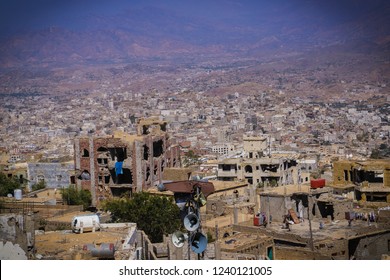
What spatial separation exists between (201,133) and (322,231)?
1929 centimetres

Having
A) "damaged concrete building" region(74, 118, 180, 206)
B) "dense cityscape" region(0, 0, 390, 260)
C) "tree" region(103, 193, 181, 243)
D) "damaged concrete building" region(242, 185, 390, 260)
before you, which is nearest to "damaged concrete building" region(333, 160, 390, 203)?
"dense cityscape" region(0, 0, 390, 260)

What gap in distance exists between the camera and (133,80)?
→ 952 inches

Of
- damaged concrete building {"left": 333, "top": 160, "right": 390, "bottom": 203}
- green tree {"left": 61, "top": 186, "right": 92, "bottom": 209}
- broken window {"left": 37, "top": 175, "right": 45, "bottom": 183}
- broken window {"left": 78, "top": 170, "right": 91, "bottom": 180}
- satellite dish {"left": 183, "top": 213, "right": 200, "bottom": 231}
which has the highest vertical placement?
satellite dish {"left": 183, "top": 213, "right": 200, "bottom": 231}

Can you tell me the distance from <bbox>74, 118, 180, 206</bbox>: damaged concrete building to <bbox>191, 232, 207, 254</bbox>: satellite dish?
29.6 ft

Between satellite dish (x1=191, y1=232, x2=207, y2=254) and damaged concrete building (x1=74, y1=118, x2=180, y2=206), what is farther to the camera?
damaged concrete building (x1=74, y1=118, x2=180, y2=206)

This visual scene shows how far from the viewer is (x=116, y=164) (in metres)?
16.0

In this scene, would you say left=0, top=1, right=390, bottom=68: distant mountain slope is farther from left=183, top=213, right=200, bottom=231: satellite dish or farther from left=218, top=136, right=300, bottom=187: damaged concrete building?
left=183, top=213, right=200, bottom=231: satellite dish

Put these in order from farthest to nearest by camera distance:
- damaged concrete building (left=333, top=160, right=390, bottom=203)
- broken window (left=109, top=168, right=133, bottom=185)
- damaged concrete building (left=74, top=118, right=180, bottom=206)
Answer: broken window (left=109, top=168, right=133, bottom=185)
damaged concrete building (left=74, top=118, right=180, bottom=206)
damaged concrete building (left=333, top=160, right=390, bottom=203)

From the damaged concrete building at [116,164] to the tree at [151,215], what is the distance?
426cm

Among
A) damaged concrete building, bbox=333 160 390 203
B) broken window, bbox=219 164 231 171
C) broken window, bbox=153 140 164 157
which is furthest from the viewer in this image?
broken window, bbox=219 164 231 171

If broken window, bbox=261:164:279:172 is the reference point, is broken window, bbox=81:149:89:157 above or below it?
above

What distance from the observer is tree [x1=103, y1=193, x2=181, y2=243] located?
33.8ft

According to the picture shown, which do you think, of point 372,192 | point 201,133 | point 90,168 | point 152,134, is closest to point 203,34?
point 152,134
